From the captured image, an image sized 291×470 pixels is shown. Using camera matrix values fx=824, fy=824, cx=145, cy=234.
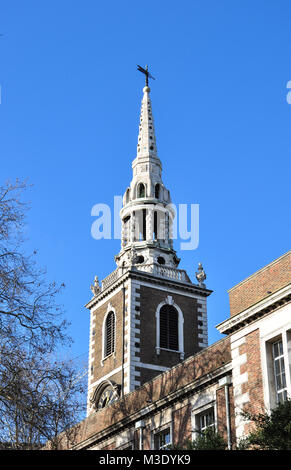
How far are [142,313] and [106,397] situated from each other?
572cm

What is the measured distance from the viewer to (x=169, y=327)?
53.3 m

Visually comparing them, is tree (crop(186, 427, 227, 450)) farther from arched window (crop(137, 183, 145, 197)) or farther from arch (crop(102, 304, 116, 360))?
arched window (crop(137, 183, 145, 197))

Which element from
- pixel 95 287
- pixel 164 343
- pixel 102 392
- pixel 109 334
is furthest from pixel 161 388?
pixel 95 287

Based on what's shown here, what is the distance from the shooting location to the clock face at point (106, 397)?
50344 mm

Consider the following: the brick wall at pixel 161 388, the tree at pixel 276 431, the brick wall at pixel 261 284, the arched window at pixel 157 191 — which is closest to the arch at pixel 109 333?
the arched window at pixel 157 191

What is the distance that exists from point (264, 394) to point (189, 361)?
5.70 metres

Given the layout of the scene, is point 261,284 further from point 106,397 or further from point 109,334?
point 109,334

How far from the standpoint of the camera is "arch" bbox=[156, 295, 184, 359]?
172 ft

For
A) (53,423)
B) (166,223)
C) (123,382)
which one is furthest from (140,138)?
(53,423)

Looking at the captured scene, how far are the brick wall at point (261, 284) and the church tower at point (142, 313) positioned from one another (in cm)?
2239

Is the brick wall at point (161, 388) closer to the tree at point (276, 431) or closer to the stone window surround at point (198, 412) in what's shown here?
the stone window surround at point (198, 412)
